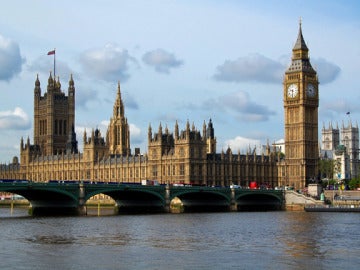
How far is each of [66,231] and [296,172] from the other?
9098 centimetres

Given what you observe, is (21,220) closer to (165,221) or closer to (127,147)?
(165,221)

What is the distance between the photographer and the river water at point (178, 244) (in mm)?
56469

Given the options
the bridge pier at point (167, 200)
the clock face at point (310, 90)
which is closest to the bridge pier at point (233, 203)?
the bridge pier at point (167, 200)

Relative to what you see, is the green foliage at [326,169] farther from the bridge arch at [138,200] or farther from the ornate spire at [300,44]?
the bridge arch at [138,200]

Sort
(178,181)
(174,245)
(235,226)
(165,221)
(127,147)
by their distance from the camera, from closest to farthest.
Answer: (174,245) < (235,226) < (165,221) < (178,181) < (127,147)

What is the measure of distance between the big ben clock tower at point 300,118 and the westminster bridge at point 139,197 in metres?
25.8

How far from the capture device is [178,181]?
15838 centimetres

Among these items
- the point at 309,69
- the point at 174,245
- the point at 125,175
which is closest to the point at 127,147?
the point at 125,175

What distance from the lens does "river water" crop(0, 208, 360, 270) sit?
56469mm

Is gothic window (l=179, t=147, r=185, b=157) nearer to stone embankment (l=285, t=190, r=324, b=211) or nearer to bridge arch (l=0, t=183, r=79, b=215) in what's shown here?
stone embankment (l=285, t=190, r=324, b=211)

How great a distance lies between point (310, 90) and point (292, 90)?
359 centimetres

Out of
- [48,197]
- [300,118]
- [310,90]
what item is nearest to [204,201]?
[48,197]

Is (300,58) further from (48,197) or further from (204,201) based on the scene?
(48,197)

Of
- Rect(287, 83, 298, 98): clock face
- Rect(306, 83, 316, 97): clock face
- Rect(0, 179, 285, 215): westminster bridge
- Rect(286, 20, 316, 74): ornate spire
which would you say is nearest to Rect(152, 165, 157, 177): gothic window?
Rect(0, 179, 285, 215): westminster bridge
